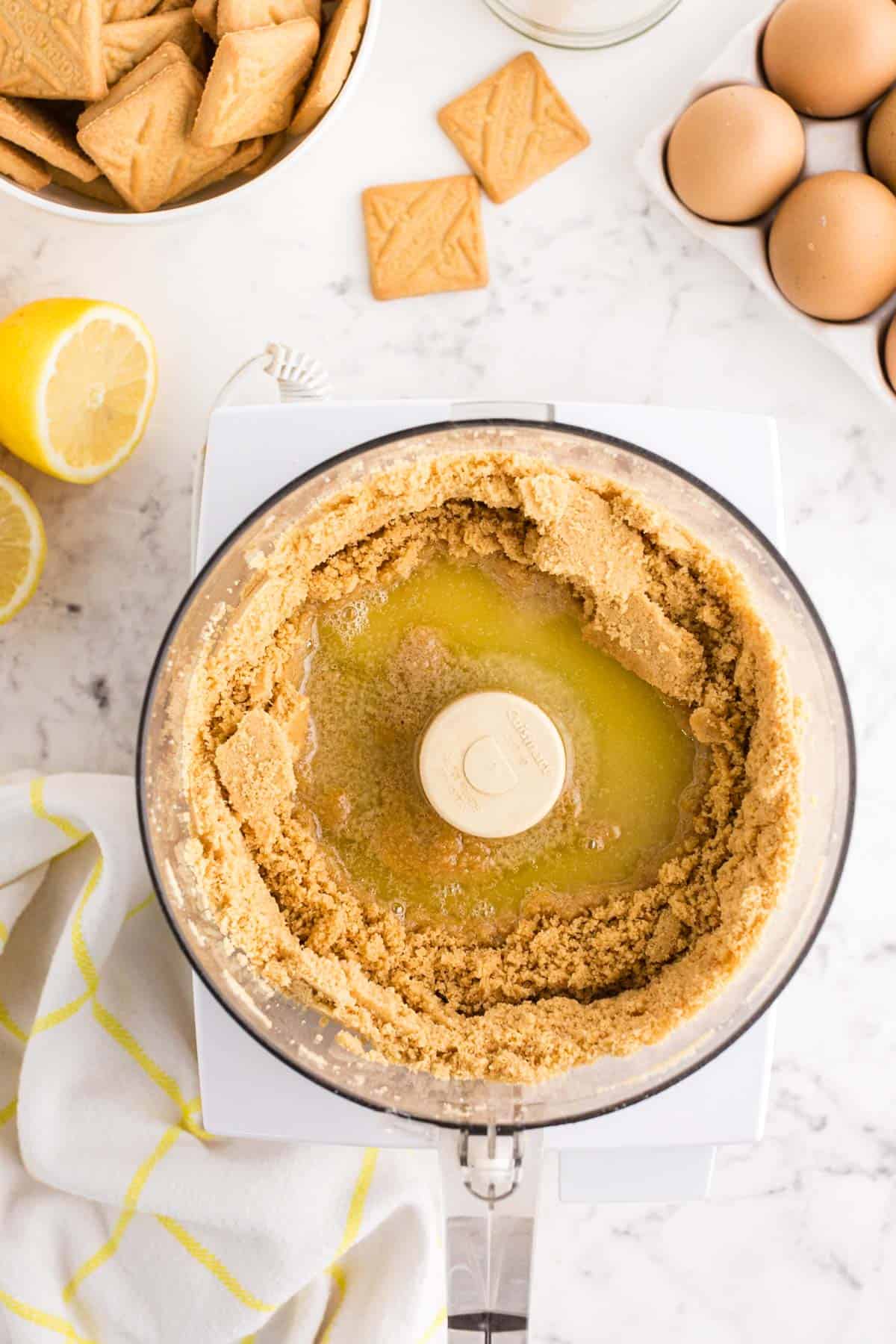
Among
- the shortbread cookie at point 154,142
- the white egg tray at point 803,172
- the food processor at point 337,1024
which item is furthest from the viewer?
the white egg tray at point 803,172

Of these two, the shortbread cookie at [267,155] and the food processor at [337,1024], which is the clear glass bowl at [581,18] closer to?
the shortbread cookie at [267,155]

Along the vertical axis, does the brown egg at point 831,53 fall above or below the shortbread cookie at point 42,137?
above

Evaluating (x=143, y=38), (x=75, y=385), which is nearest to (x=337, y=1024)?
(x=75, y=385)

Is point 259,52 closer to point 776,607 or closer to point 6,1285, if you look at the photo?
point 776,607

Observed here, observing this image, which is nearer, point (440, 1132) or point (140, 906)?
point (440, 1132)

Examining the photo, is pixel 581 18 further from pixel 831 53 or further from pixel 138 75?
pixel 138 75

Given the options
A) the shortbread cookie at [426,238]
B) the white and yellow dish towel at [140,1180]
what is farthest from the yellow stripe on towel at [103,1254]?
the shortbread cookie at [426,238]
